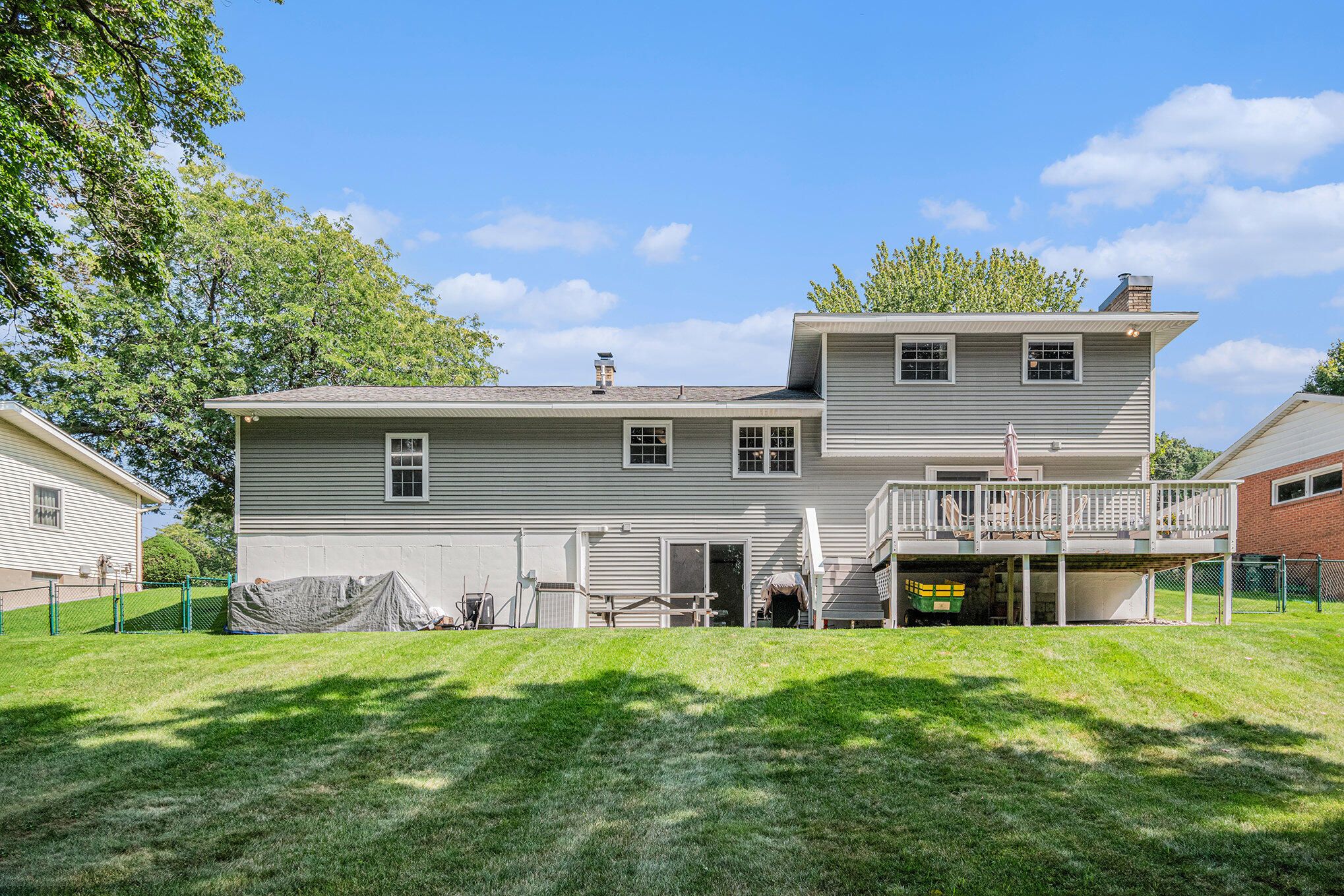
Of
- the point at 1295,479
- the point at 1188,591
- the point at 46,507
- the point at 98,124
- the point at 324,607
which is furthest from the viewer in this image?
the point at 46,507

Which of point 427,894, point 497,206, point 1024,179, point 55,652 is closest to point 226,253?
point 497,206

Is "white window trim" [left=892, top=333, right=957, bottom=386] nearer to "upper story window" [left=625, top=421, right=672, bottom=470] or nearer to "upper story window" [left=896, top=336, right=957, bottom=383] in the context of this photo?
"upper story window" [left=896, top=336, right=957, bottom=383]

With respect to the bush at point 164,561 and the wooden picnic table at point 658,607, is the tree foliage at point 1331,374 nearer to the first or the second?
the wooden picnic table at point 658,607

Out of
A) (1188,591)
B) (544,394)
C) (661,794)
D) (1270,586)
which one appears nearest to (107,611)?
(544,394)

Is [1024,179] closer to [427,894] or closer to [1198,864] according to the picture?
[1198,864]

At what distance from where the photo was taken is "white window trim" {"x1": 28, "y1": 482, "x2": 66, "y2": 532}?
69.7 ft

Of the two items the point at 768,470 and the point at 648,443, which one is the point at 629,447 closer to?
the point at 648,443

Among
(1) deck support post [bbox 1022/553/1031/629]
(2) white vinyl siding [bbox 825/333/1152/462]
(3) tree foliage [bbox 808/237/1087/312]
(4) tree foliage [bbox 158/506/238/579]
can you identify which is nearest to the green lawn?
(1) deck support post [bbox 1022/553/1031/629]

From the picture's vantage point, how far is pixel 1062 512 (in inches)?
519

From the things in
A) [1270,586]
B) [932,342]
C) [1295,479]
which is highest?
[932,342]

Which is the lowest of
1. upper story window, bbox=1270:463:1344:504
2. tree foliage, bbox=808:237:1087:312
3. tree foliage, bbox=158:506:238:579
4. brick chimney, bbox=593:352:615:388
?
tree foliage, bbox=158:506:238:579

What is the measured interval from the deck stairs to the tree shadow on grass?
257 inches

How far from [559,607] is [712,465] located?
13.4 ft

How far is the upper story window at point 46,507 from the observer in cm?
2145
